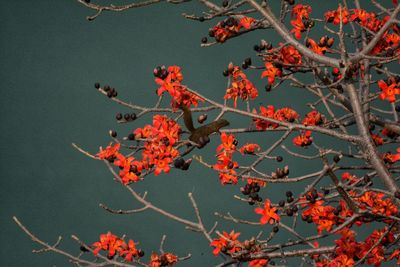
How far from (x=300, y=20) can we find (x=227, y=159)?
105 inches

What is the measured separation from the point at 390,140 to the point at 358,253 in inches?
89.8

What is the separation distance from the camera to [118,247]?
7.57 meters

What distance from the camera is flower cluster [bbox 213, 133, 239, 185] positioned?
25.2 feet

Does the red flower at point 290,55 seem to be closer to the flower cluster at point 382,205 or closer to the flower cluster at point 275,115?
the flower cluster at point 275,115

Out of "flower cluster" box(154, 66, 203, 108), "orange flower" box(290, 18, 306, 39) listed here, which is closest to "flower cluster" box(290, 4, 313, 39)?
"orange flower" box(290, 18, 306, 39)

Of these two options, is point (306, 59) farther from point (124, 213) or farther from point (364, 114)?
point (124, 213)

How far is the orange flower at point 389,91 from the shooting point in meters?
7.39

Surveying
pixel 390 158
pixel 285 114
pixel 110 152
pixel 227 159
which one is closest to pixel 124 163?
pixel 110 152

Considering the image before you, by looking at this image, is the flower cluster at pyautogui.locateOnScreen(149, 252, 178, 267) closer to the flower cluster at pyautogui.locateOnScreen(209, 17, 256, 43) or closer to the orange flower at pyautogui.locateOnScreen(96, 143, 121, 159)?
the orange flower at pyautogui.locateOnScreen(96, 143, 121, 159)

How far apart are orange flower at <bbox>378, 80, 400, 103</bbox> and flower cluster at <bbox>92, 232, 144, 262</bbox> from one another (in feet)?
14.1

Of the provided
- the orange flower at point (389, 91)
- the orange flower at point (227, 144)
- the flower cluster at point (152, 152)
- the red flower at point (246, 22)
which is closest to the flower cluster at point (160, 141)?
the flower cluster at point (152, 152)

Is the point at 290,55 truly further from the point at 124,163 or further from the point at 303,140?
the point at 124,163

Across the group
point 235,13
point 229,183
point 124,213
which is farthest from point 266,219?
point 235,13

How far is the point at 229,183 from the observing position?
7.69 metres
